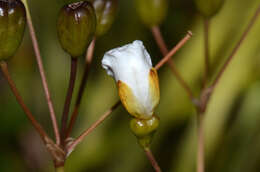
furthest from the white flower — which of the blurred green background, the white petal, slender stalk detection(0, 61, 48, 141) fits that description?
the blurred green background

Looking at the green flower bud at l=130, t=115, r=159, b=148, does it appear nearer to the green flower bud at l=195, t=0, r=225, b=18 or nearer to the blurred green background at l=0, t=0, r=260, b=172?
the green flower bud at l=195, t=0, r=225, b=18

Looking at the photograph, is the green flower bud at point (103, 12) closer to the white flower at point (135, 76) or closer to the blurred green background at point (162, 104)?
the white flower at point (135, 76)

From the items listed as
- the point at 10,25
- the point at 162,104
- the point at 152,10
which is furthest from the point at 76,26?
the point at 162,104

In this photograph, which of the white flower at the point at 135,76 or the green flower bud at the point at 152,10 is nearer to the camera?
the white flower at the point at 135,76

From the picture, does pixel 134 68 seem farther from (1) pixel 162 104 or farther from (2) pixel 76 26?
(1) pixel 162 104

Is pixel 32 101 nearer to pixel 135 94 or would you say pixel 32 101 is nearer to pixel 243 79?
pixel 243 79

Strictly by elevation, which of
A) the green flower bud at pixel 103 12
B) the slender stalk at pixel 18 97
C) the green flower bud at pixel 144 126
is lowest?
the green flower bud at pixel 144 126

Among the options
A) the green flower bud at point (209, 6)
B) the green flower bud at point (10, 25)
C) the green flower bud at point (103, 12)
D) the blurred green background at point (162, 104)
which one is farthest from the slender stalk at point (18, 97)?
the blurred green background at point (162, 104)
